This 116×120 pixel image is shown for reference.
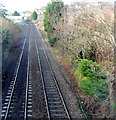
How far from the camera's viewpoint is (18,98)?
12.8 meters

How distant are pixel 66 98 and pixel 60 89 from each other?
1.51 meters

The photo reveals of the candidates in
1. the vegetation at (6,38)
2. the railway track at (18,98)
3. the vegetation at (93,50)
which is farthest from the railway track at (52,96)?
the vegetation at (6,38)

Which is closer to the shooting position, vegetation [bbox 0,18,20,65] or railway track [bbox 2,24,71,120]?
railway track [bbox 2,24,71,120]

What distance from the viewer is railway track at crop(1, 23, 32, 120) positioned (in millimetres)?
10898

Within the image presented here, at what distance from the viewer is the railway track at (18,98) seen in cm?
1090

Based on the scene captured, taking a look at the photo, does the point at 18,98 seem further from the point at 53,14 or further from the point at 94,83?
the point at 53,14

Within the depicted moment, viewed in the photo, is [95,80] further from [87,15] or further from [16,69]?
[16,69]

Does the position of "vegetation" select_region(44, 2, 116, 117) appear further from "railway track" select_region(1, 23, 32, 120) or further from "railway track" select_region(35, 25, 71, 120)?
"railway track" select_region(1, 23, 32, 120)

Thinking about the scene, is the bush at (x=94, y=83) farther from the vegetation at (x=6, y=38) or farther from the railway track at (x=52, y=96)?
the vegetation at (x=6, y=38)

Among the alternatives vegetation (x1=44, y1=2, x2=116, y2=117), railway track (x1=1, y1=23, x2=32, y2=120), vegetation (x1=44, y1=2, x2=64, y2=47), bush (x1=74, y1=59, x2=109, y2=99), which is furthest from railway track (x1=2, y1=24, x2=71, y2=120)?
vegetation (x1=44, y1=2, x2=64, y2=47)

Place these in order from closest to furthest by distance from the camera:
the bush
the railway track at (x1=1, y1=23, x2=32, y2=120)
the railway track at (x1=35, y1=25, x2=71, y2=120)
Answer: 1. the railway track at (x1=1, y1=23, x2=32, y2=120)
2. the railway track at (x1=35, y1=25, x2=71, y2=120)
3. the bush

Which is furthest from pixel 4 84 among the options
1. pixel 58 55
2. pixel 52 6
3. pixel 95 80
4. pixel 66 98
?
pixel 52 6

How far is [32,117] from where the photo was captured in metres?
10.7

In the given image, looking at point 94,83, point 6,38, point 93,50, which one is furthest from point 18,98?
point 6,38
